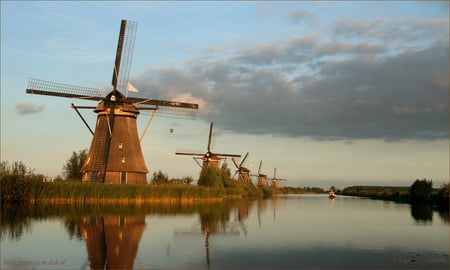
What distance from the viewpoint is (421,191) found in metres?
39.0

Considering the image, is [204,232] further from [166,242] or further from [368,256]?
[368,256]

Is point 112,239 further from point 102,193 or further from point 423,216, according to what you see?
point 423,216

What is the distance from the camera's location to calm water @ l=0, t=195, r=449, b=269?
9727mm

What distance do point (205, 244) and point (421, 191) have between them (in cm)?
3136

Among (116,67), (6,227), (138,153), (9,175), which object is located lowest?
(6,227)

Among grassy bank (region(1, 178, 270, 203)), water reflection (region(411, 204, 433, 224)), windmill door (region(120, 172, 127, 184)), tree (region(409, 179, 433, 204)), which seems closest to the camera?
water reflection (region(411, 204, 433, 224))

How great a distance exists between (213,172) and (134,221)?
69.7ft

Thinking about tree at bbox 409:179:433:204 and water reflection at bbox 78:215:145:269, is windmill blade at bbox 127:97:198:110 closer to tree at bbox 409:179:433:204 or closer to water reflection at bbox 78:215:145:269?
water reflection at bbox 78:215:145:269

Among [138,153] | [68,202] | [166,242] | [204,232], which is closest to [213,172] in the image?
[138,153]

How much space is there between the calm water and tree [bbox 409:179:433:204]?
2085cm

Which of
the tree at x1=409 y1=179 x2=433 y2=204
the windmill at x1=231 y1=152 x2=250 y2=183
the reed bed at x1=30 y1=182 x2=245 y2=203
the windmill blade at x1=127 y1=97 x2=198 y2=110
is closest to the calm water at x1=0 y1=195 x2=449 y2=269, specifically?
the reed bed at x1=30 y1=182 x2=245 y2=203

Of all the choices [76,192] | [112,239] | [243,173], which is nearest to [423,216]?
[112,239]

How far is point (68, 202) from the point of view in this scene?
2541cm

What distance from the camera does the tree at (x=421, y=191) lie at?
125 feet
